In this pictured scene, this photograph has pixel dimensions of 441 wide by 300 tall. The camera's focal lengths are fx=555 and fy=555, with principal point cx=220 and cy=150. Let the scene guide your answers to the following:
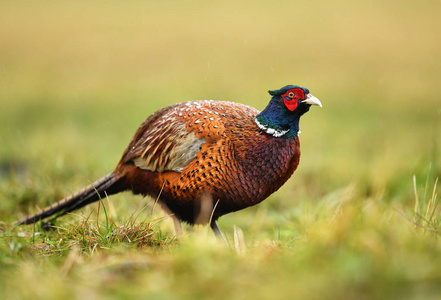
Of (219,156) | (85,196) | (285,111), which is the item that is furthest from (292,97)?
(85,196)

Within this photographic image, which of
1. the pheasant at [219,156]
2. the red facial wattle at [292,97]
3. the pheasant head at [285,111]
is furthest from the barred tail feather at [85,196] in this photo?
the red facial wattle at [292,97]

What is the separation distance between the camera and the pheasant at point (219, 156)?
149 inches

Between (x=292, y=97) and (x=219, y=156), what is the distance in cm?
66

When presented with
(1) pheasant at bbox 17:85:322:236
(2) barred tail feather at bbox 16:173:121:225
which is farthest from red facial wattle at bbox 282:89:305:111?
(2) barred tail feather at bbox 16:173:121:225

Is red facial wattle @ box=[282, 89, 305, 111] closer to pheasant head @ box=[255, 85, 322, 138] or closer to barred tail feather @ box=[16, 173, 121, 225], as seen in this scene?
pheasant head @ box=[255, 85, 322, 138]

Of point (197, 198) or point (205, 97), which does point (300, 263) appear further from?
point (205, 97)

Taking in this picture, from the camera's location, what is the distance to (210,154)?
381 centimetres

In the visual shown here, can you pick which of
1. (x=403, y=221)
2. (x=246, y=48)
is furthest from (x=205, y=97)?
(x=403, y=221)

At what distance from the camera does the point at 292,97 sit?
3883 millimetres

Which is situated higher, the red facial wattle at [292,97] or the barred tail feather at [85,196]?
the red facial wattle at [292,97]

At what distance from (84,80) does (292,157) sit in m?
10.00

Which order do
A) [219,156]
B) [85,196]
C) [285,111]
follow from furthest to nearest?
[85,196]
[285,111]
[219,156]

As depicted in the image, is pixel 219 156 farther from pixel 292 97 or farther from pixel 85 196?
pixel 85 196

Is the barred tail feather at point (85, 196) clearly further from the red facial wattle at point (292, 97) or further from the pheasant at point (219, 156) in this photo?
the red facial wattle at point (292, 97)
